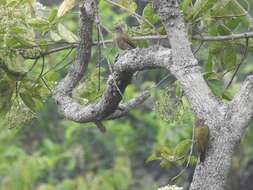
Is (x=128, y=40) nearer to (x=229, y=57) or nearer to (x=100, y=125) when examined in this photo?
(x=100, y=125)

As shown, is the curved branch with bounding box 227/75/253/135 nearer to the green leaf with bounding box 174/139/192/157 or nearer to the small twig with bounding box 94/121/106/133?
the green leaf with bounding box 174/139/192/157

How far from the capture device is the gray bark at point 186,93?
1.37 meters

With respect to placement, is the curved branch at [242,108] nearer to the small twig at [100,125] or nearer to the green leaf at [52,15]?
the small twig at [100,125]

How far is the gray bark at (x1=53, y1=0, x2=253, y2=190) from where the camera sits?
1.37m

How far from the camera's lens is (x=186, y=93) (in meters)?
1.43

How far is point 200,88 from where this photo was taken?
1421 mm

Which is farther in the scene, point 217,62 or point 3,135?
point 3,135

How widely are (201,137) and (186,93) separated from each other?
0.33 feet

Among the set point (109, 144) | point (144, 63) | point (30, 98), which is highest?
point (144, 63)

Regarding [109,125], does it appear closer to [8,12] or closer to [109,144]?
[109,144]

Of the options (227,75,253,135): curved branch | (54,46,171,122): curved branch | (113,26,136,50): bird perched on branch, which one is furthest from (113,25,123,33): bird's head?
(227,75,253,135): curved branch

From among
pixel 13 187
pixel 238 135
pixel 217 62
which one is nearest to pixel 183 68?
pixel 238 135

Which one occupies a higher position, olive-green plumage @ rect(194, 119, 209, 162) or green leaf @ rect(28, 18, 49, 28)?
green leaf @ rect(28, 18, 49, 28)

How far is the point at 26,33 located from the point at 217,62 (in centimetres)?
57
